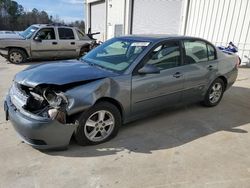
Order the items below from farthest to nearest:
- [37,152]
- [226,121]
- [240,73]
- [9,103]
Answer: [240,73], [226,121], [9,103], [37,152]

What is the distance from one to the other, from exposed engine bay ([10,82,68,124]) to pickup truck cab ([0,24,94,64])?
701 centimetres

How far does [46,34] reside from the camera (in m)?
9.91

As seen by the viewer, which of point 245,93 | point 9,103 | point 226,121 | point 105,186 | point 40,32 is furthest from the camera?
point 40,32

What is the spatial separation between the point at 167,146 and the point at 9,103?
2288 millimetres

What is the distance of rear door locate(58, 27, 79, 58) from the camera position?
1027cm

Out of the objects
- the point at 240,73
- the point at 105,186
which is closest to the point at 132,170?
the point at 105,186

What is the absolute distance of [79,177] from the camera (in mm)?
2746

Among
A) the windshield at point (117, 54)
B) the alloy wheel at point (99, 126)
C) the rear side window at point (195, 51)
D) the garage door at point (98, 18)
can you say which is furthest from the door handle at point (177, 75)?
the garage door at point (98, 18)

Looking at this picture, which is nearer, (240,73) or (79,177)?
(79,177)

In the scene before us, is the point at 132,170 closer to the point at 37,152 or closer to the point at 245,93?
the point at 37,152

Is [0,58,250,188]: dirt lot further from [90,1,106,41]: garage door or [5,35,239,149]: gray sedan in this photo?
[90,1,106,41]: garage door

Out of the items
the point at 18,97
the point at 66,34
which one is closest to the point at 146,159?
the point at 18,97

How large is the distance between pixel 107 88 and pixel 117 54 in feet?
3.26

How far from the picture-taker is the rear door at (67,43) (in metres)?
10.3
